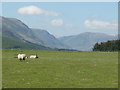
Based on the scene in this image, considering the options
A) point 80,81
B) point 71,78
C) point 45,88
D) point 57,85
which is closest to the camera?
point 45,88

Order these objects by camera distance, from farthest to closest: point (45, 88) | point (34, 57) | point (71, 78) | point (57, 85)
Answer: point (34, 57), point (71, 78), point (57, 85), point (45, 88)

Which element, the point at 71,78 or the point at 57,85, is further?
the point at 71,78

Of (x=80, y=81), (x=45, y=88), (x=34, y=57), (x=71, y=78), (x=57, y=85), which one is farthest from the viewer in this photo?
(x=34, y=57)

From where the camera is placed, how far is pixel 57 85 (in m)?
24.5

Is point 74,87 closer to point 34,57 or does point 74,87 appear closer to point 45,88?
point 45,88

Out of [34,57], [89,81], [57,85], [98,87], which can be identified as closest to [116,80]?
[89,81]

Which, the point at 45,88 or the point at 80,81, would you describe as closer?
the point at 45,88

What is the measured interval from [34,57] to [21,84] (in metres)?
35.7

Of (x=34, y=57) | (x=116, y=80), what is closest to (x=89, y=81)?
(x=116, y=80)

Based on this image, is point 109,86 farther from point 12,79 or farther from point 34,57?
point 34,57

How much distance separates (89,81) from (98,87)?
10.5ft

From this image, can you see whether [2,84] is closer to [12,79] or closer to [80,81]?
[12,79]

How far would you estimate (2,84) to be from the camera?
24.7 m

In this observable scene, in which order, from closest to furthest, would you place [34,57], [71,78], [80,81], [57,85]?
1. [57,85]
2. [80,81]
3. [71,78]
4. [34,57]
